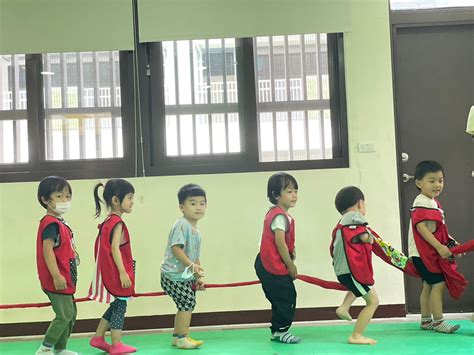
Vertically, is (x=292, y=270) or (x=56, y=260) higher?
(x=56, y=260)

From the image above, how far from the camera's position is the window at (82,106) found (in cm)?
450

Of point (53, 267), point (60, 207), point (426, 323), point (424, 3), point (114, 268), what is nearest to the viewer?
point (53, 267)

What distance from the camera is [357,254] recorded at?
3.63 m

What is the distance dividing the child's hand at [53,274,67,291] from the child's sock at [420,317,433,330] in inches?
89.7

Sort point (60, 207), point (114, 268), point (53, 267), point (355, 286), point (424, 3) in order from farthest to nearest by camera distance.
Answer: point (424, 3), point (355, 286), point (114, 268), point (60, 207), point (53, 267)

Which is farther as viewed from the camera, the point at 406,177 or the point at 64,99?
the point at 64,99

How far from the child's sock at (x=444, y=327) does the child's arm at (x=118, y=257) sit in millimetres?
1937

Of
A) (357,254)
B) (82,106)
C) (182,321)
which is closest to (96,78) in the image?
(82,106)

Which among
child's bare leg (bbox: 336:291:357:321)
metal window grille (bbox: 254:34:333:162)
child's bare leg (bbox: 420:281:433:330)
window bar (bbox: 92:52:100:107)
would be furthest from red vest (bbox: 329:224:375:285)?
window bar (bbox: 92:52:100:107)

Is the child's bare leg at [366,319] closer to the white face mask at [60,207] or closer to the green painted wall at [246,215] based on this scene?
the green painted wall at [246,215]

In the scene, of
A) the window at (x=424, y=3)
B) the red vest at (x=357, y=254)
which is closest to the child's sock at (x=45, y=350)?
the red vest at (x=357, y=254)

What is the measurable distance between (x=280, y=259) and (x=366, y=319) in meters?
0.62

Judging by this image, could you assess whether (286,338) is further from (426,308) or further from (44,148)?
(44,148)

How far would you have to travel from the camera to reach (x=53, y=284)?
132 inches
